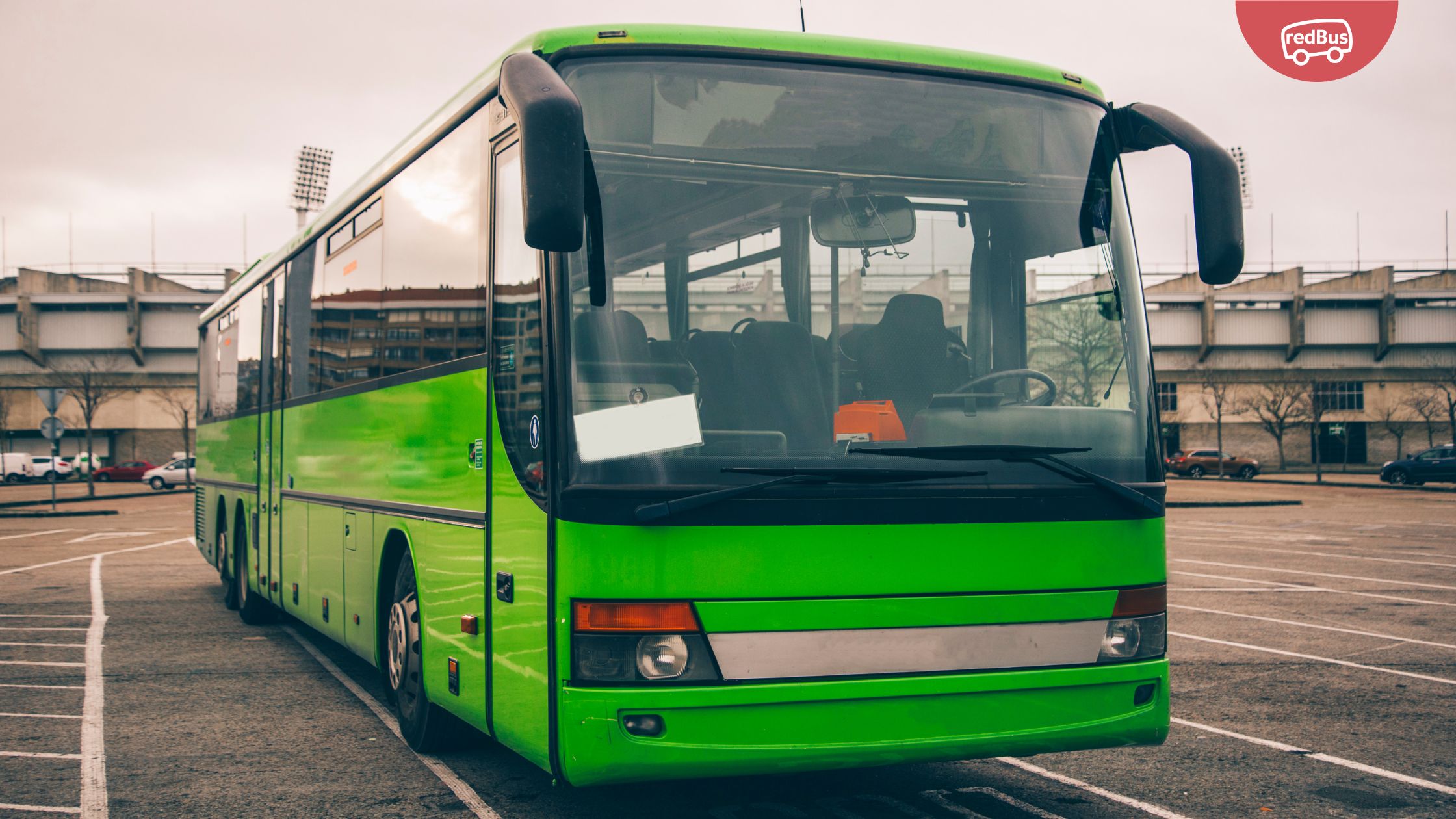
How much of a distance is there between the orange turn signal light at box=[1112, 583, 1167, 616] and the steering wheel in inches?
28.9

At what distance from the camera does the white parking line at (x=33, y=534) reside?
23266 millimetres

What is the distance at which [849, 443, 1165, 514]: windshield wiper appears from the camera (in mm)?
4395

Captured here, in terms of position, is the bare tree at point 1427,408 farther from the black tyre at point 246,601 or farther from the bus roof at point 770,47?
the bus roof at point 770,47

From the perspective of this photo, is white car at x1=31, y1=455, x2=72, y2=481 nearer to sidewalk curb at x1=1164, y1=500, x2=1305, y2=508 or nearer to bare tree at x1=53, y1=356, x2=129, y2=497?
bare tree at x1=53, y1=356, x2=129, y2=497

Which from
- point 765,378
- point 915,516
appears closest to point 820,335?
point 765,378

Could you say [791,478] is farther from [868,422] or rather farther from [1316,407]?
[1316,407]

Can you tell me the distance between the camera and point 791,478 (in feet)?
13.8

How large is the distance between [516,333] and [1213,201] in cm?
258

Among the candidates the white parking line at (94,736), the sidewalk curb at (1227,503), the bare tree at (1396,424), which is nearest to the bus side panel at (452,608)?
the white parking line at (94,736)

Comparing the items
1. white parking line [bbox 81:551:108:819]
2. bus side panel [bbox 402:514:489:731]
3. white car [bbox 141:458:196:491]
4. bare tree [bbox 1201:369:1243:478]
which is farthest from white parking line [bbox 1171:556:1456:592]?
bare tree [bbox 1201:369:1243:478]

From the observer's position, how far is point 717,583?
4.21m

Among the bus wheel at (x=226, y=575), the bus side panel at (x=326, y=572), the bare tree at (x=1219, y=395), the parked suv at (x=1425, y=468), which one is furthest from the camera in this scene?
the bare tree at (x=1219, y=395)

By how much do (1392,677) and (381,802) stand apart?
669cm

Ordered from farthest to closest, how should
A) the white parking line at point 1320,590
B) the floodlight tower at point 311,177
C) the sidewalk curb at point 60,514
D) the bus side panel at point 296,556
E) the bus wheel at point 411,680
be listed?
1. the floodlight tower at point 311,177
2. the sidewalk curb at point 60,514
3. the white parking line at point 1320,590
4. the bus side panel at point 296,556
5. the bus wheel at point 411,680
